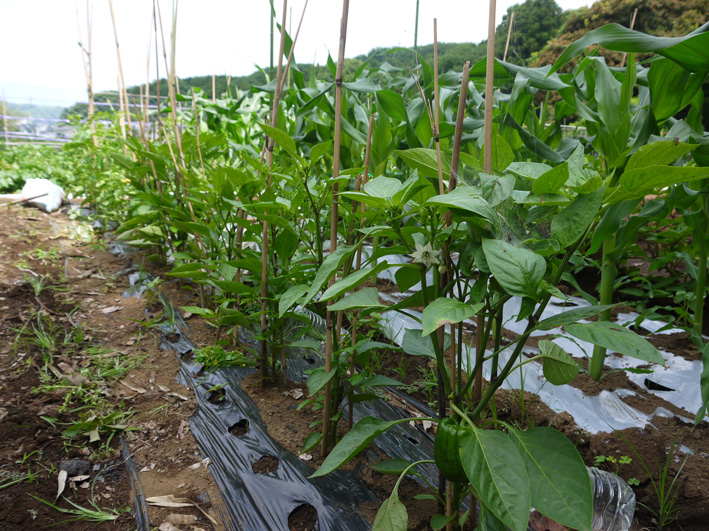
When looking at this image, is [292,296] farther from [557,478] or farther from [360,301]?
[557,478]

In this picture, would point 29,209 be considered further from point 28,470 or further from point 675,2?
point 675,2

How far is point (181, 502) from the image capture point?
1.12 metres

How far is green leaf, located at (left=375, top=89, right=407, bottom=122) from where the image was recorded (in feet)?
5.24

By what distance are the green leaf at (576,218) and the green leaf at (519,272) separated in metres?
0.09

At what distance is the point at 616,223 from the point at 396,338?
3.47 feet

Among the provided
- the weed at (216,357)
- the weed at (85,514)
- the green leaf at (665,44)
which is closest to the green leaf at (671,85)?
the green leaf at (665,44)

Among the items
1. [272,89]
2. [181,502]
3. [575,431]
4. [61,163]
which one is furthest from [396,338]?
[61,163]

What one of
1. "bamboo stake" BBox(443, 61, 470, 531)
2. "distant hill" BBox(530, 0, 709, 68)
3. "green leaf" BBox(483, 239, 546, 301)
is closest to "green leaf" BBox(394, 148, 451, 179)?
"bamboo stake" BBox(443, 61, 470, 531)

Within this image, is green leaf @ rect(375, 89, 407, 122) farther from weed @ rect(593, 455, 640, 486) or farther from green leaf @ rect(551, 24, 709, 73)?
weed @ rect(593, 455, 640, 486)

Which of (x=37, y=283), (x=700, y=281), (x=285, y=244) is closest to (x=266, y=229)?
(x=285, y=244)

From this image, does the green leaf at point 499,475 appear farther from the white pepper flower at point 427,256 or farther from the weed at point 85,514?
the weed at point 85,514

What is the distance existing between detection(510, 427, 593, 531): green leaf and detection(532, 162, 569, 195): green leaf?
0.39 metres

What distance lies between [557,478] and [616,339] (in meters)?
0.24

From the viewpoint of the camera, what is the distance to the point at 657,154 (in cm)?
65
